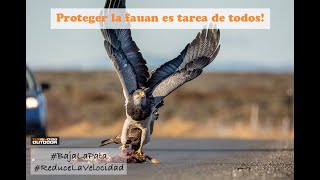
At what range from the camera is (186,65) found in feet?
51.2

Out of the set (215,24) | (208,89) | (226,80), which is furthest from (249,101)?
(215,24)

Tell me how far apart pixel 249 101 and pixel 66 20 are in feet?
148

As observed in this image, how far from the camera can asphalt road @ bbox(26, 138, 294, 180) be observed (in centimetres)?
1351

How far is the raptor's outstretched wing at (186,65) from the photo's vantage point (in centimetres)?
1514

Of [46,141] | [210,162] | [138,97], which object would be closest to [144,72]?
[138,97]

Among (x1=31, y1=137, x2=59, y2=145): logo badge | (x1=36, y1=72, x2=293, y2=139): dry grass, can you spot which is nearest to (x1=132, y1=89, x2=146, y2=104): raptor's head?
(x1=31, y1=137, x2=59, y2=145): logo badge

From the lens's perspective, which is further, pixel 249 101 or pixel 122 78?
pixel 249 101

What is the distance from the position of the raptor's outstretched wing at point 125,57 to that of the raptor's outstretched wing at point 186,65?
225 mm

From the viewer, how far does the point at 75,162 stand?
46.9 feet

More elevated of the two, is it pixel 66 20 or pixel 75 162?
pixel 66 20

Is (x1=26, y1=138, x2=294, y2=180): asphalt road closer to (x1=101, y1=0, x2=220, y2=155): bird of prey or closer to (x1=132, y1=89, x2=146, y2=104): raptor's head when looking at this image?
(x1=101, y1=0, x2=220, y2=155): bird of prey

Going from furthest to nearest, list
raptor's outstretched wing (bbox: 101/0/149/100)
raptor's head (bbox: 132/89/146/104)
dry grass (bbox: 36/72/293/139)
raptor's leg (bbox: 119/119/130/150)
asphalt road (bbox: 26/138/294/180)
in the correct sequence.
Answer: dry grass (bbox: 36/72/293/139) < raptor's leg (bbox: 119/119/130/150) < raptor's outstretched wing (bbox: 101/0/149/100) < raptor's head (bbox: 132/89/146/104) < asphalt road (bbox: 26/138/294/180)

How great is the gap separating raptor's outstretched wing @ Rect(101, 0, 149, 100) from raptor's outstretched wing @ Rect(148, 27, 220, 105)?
225 millimetres
